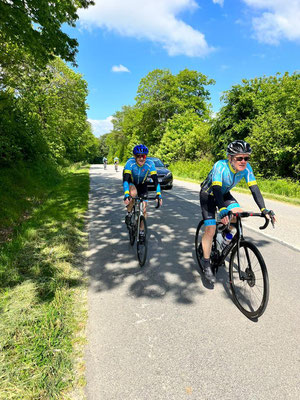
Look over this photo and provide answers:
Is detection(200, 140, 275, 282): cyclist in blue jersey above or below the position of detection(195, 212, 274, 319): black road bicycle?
above

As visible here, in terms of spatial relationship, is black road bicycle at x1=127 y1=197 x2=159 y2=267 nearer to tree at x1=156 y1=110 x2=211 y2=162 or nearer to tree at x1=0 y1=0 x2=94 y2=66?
tree at x1=0 y1=0 x2=94 y2=66

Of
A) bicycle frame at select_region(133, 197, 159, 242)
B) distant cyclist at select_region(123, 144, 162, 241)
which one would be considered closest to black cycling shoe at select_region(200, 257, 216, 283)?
distant cyclist at select_region(123, 144, 162, 241)

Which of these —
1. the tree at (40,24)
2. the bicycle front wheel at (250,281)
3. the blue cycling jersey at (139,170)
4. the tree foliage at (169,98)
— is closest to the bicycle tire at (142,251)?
the blue cycling jersey at (139,170)

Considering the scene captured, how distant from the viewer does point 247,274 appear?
2.95 meters

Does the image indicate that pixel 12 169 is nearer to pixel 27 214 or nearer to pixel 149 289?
pixel 27 214

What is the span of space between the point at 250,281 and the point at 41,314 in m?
2.58

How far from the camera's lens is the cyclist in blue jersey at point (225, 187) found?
2924 mm

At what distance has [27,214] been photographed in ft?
23.5

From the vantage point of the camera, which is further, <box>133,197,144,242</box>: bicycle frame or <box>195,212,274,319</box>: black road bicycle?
<box>133,197,144,242</box>: bicycle frame

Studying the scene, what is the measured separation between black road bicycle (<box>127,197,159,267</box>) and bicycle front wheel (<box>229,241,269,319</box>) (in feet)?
5.21

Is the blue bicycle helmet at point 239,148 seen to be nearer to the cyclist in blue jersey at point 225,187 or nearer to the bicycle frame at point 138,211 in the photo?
the cyclist in blue jersey at point 225,187

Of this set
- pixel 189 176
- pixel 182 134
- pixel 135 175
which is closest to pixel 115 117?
pixel 182 134

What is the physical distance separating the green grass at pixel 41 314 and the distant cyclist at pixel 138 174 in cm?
152

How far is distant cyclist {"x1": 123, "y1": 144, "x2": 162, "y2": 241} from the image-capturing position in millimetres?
4430
